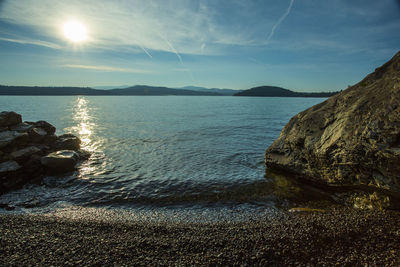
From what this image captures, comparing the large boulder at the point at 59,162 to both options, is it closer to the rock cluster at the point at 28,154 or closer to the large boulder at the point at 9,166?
the rock cluster at the point at 28,154

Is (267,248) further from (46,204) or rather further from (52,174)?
(52,174)

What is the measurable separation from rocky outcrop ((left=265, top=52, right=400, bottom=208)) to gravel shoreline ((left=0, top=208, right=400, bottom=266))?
1.62 m

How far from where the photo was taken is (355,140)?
8.00 m

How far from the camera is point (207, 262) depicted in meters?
5.16

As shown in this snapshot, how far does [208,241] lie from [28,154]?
15552 mm

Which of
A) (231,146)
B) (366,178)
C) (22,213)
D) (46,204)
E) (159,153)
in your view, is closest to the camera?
(366,178)

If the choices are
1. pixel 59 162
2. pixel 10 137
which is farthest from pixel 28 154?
pixel 59 162

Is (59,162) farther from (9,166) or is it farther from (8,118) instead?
(8,118)

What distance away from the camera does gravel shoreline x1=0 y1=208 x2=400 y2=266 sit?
5.25 m

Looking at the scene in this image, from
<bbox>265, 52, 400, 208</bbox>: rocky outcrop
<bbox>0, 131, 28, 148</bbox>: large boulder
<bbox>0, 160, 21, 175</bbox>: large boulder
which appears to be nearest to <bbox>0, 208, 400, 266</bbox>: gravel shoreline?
<bbox>265, 52, 400, 208</bbox>: rocky outcrop

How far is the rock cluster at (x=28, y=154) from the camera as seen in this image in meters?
12.3

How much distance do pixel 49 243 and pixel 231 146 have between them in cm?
1796

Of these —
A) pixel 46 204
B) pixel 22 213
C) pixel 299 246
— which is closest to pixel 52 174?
pixel 46 204

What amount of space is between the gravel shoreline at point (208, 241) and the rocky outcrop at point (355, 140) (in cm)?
162
